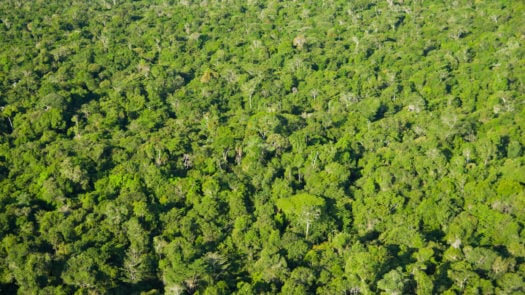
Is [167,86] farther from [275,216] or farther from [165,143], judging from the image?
[275,216]

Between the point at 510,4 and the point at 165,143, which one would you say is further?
the point at 510,4

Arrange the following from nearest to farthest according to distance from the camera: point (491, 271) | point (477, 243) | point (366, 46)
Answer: point (491, 271), point (477, 243), point (366, 46)

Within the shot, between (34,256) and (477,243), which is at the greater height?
(34,256)

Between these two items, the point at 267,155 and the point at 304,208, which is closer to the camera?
the point at 304,208

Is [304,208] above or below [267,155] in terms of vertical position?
above

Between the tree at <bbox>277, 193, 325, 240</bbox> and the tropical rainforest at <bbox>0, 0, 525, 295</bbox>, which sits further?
the tree at <bbox>277, 193, 325, 240</bbox>

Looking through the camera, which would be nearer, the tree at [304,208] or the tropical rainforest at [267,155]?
the tropical rainforest at [267,155]

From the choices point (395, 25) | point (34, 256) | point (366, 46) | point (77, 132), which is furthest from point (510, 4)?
point (34, 256)

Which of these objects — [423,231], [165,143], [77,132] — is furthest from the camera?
[77,132]
